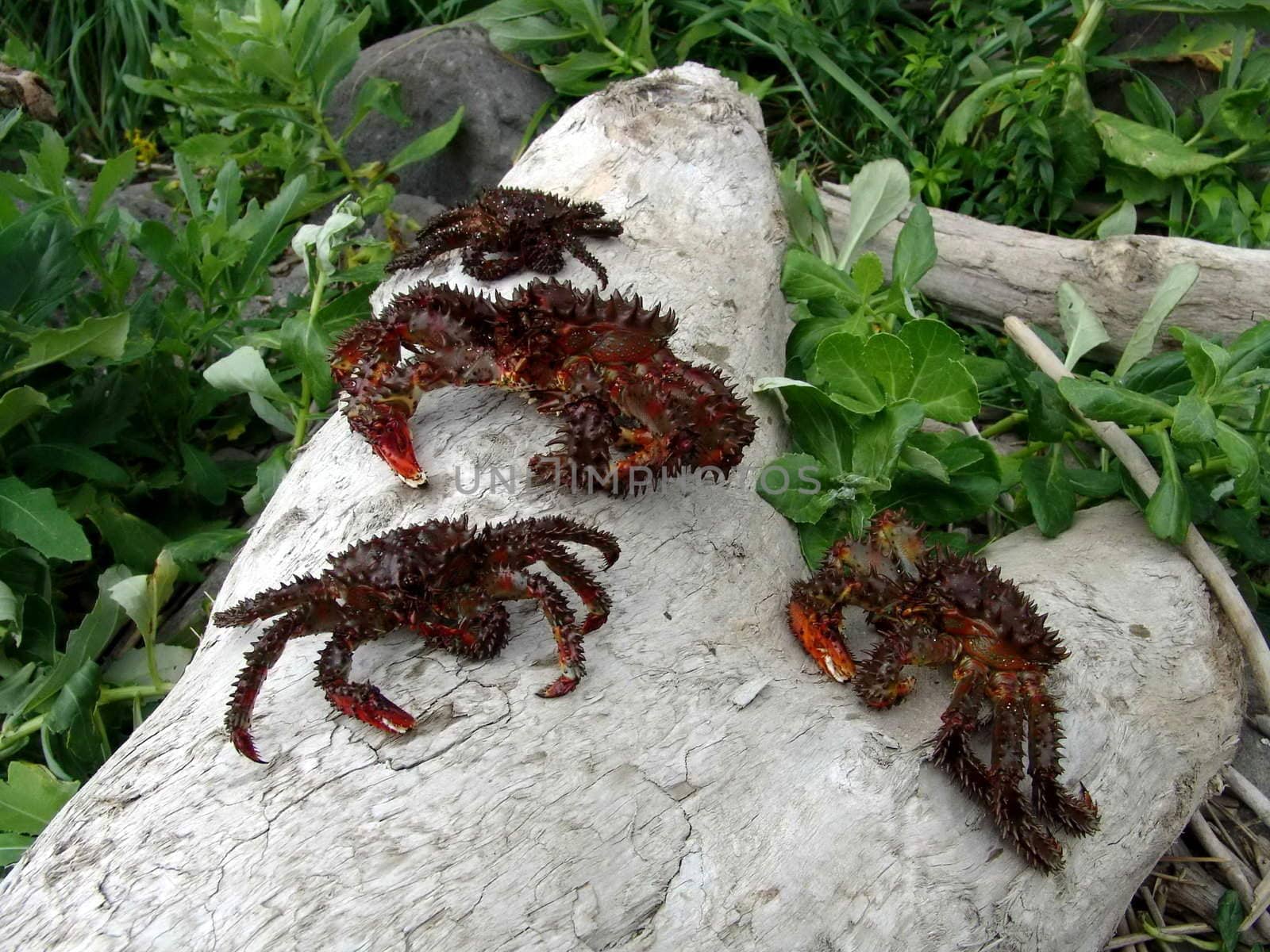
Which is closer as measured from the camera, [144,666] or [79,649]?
[79,649]

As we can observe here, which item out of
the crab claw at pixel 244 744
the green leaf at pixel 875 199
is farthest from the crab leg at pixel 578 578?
the green leaf at pixel 875 199

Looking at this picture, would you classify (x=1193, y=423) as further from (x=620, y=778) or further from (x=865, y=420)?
(x=620, y=778)

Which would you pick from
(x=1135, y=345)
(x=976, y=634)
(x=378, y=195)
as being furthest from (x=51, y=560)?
(x=1135, y=345)

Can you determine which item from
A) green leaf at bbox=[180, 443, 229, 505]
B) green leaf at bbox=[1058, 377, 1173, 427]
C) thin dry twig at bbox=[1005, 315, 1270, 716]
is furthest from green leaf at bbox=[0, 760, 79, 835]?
thin dry twig at bbox=[1005, 315, 1270, 716]

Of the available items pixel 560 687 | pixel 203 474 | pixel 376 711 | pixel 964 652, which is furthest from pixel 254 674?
pixel 203 474

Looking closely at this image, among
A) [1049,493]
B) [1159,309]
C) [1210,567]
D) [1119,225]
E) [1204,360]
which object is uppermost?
[1204,360]

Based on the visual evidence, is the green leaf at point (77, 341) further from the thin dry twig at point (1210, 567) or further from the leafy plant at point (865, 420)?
the thin dry twig at point (1210, 567)
